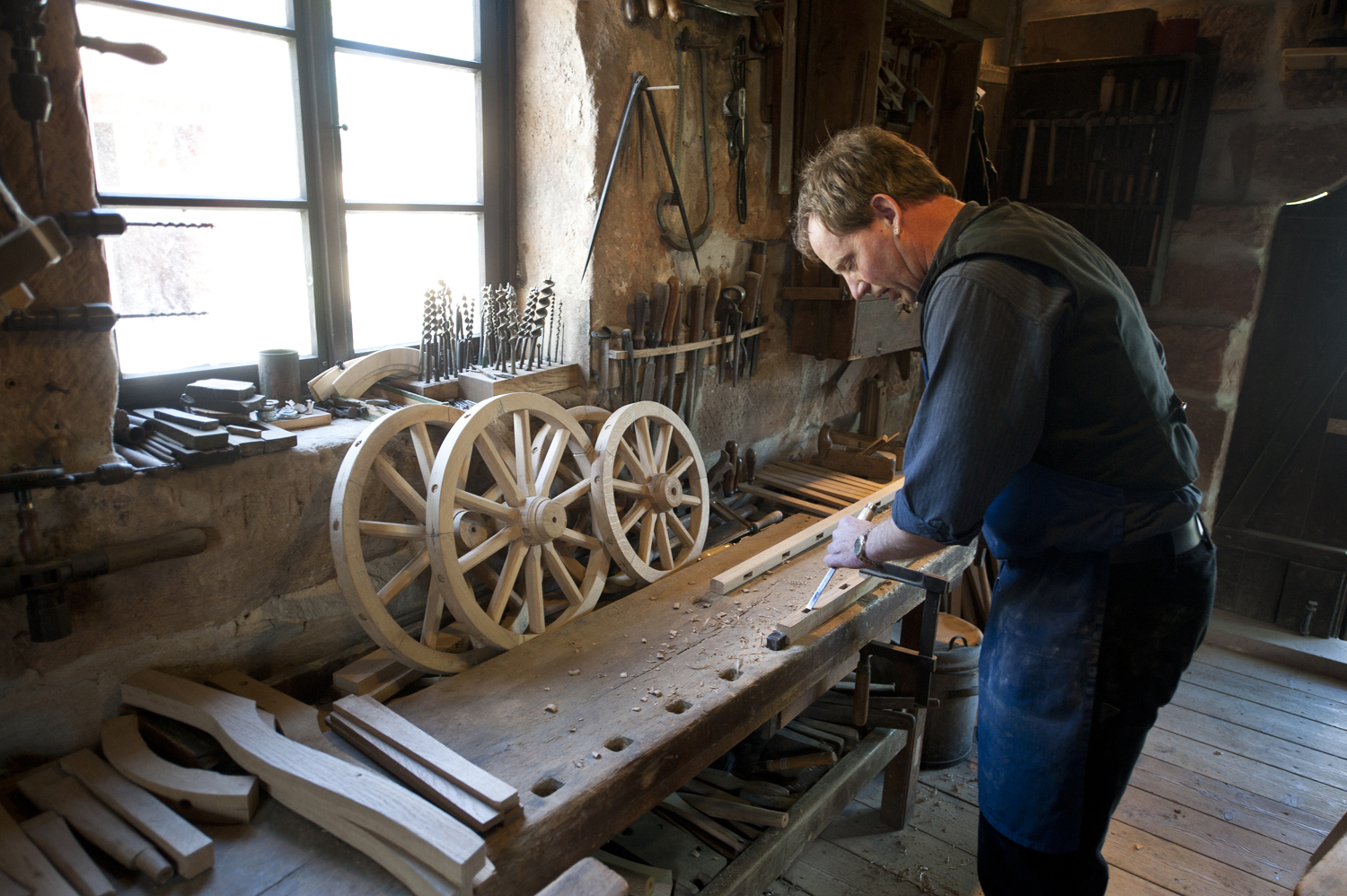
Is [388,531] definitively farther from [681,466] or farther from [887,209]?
[887,209]

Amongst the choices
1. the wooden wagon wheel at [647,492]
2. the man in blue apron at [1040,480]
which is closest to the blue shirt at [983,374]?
the man in blue apron at [1040,480]

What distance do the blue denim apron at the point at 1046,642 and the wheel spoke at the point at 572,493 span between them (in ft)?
3.41

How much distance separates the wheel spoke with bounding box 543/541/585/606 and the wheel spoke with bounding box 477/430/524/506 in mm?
153

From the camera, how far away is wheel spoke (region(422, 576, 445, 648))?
1938mm

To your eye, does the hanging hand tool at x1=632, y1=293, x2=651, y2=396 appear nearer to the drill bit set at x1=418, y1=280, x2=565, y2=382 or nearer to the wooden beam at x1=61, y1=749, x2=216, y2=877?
the drill bit set at x1=418, y1=280, x2=565, y2=382

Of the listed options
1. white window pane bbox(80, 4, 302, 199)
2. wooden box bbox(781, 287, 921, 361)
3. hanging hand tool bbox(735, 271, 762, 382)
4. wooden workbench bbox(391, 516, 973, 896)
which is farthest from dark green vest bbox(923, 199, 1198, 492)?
white window pane bbox(80, 4, 302, 199)

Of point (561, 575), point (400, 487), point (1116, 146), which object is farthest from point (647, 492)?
point (1116, 146)

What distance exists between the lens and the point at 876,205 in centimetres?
168

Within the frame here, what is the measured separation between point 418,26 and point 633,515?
5.09 feet

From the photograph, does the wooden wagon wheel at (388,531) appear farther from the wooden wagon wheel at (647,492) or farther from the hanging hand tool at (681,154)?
the hanging hand tool at (681,154)

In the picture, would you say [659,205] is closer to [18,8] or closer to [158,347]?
[158,347]

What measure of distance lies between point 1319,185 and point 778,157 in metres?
2.49

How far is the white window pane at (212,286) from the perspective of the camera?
6.55 feet

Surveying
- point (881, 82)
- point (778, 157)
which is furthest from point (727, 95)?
point (881, 82)
